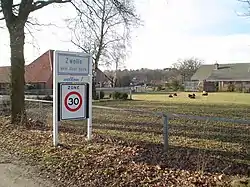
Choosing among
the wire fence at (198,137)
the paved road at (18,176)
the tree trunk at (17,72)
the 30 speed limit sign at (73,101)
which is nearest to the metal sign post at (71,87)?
the 30 speed limit sign at (73,101)

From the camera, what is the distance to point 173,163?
6.44 meters

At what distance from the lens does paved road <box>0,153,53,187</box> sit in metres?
5.54

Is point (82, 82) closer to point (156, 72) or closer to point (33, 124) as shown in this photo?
point (33, 124)

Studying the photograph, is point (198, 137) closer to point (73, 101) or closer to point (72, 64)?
point (73, 101)

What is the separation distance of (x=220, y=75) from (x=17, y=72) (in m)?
68.0

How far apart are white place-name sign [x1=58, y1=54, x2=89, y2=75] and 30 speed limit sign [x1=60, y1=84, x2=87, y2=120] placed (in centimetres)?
35

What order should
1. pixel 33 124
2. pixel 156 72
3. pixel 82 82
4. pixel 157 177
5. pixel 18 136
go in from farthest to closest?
pixel 156 72 → pixel 33 124 → pixel 18 136 → pixel 82 82 → pixel 157 177

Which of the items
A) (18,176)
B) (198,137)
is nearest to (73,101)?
(18,176)

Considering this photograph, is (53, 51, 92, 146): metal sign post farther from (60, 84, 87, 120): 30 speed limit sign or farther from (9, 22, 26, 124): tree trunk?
(9, 22, 26, 124): tree trunk

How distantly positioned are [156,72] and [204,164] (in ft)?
277

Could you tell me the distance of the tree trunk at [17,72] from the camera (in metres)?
11.5

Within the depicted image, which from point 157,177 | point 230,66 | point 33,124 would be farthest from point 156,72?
point 157,177

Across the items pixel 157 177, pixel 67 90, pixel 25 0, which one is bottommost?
pixel 157 177

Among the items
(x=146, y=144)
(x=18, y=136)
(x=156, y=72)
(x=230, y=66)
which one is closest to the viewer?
(x=146, y=144)
